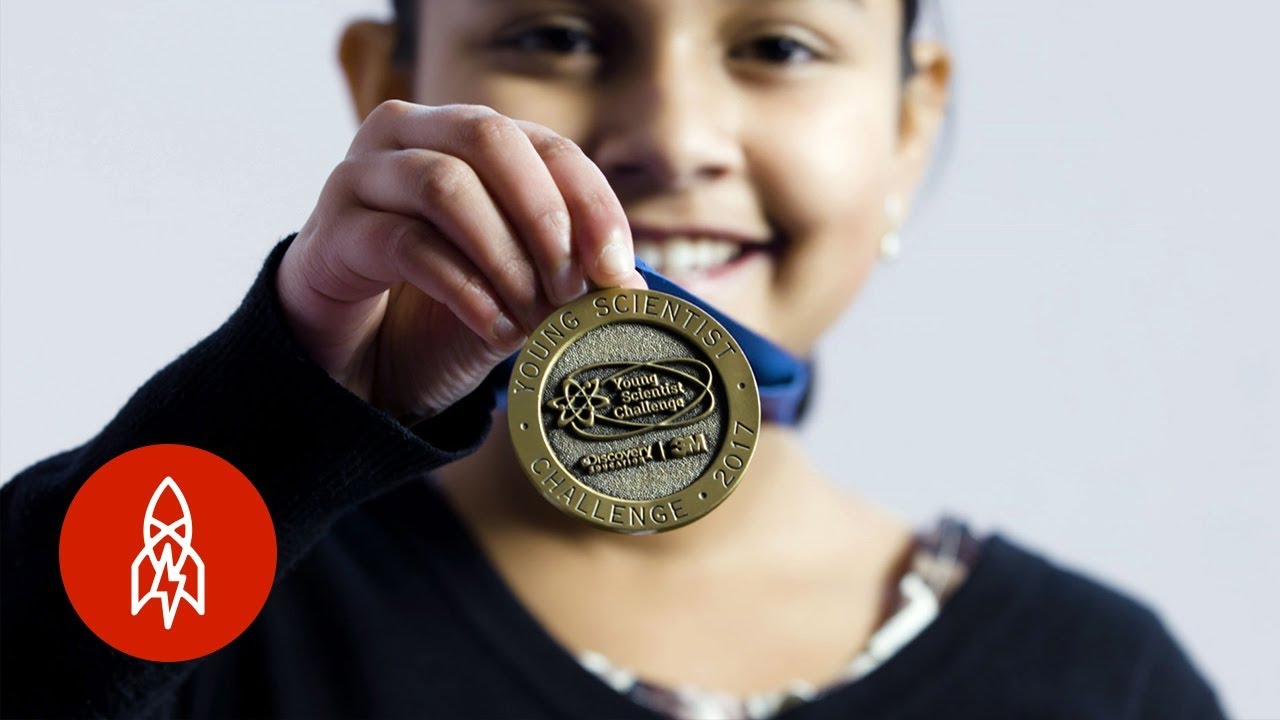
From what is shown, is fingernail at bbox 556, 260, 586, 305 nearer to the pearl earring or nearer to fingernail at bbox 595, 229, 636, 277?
fingernail at bbox 595, 229, 636, 277

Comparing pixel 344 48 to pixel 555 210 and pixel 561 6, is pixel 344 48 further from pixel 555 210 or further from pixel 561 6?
pixel 555 210

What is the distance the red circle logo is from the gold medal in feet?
0.79

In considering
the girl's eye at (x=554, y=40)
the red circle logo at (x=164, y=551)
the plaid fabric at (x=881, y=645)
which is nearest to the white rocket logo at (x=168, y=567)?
the red circle logo at (x=164, y=551)

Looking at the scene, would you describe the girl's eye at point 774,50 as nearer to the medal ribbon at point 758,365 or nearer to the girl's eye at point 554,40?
the girl's eye at point 554,40

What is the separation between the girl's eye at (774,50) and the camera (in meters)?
1.29

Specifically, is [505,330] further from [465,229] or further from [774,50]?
[774,50]

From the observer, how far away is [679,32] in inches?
48.3

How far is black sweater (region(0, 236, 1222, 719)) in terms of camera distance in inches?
36.5

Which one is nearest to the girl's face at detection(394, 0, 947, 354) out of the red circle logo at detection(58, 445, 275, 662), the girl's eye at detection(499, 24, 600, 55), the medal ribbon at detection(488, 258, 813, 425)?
the girl's eye at detection(499, 24, 600, 55)

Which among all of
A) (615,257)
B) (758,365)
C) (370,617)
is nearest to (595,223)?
(615,257)

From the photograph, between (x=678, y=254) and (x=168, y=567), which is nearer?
(x=168, y=567)

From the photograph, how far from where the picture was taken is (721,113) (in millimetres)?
1263

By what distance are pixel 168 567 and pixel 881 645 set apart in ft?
2.26

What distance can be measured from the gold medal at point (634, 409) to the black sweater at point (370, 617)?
0.38 feet
